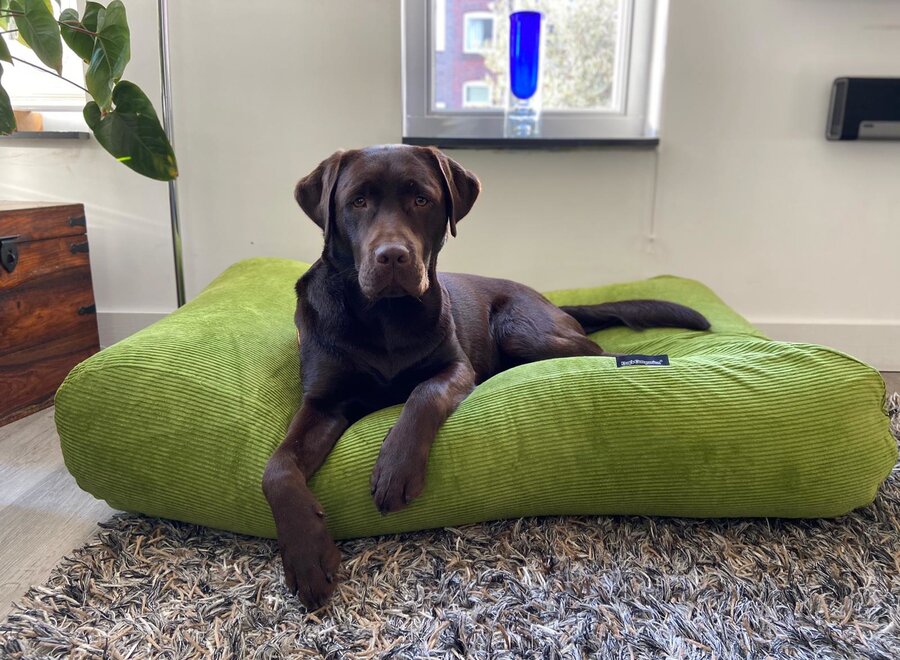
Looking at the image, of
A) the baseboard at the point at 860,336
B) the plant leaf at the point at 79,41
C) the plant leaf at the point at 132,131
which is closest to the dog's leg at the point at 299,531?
the plant leaf at the point at 132,131

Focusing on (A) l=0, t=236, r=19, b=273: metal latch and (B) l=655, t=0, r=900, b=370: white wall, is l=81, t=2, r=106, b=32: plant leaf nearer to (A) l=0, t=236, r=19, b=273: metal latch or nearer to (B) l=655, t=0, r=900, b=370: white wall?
(A) l=0, t=236, r=19, b=273: metal latch

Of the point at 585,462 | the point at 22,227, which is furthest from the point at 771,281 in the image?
the point at 22,227

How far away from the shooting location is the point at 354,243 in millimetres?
1379

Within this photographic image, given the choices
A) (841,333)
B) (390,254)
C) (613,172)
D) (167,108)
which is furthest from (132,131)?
(841,333)

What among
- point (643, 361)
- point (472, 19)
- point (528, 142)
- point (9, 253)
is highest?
point (472, 19)

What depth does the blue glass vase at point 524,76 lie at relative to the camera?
254 centimetres

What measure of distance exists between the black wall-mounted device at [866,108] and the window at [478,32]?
4.51ft

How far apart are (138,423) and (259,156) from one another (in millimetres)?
1546

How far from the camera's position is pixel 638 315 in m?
2.03

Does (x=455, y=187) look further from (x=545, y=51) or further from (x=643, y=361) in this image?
(x=545, y=51)

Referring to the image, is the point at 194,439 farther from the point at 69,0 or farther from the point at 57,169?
the point at 69,0

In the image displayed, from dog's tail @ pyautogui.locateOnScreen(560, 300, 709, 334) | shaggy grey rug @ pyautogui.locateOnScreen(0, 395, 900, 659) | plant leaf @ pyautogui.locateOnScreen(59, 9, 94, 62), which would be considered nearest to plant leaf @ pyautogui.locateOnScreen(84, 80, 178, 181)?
plant leaf @ pyautogui.locateOnScreen(59, 9, 94, 62)

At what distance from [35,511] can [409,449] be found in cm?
95

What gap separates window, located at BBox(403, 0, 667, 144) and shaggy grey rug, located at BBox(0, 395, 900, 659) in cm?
185
